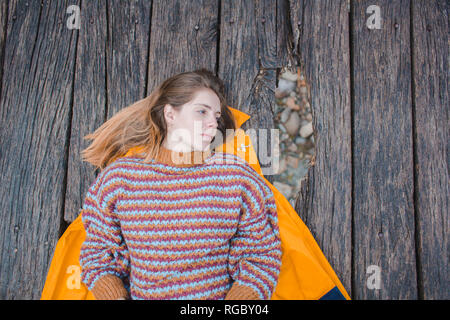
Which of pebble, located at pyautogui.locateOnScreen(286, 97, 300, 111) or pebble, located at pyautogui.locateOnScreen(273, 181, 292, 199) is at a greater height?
pebble, located at pyautogui.locateOnScreen(286, 97, 300, 111)

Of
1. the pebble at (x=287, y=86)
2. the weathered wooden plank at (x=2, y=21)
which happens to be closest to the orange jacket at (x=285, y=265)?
the pebble at (x=287, y=86)

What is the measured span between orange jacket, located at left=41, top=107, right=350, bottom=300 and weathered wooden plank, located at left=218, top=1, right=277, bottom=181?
0.15 meters

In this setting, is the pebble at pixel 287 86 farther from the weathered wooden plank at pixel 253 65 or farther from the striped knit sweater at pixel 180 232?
the striped knit sweater at pixel 180 232

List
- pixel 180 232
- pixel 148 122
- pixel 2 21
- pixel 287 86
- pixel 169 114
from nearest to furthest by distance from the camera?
pixel 180 232
pixel 169 114
pixel 148 122
pixel 2 21
pixel 287 86

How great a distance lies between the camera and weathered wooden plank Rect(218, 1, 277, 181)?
1822mm

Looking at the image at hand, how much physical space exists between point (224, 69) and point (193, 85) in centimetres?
33

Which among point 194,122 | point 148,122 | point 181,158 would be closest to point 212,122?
point 194,122

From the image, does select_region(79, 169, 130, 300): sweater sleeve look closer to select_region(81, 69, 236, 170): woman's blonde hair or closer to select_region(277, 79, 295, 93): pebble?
select_region(81, 69, 236, 170): woman's blonde hair

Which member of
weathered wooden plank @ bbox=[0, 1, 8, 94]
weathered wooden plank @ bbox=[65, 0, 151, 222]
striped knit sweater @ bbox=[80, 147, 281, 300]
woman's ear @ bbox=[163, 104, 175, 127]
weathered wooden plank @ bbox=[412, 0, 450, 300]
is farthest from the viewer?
weathered wooden plank @ bbox=[0, 1, 8, 94]

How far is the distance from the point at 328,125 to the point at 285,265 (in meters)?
0.82

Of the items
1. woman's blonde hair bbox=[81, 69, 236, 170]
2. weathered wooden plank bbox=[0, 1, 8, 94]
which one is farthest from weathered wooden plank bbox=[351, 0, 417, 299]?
weathered wooden plank bbox=[0, 1, 8, 94]

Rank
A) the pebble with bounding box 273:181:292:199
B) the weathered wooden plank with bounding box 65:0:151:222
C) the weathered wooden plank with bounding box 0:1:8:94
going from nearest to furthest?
the weathered wooden plank with bounding box 65:0:151:222 < the weathered wooden plank with bounding box 0:1:8:94 < the pebble with bounding box 273:181:292:199

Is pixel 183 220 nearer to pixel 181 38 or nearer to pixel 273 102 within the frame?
pixel 273 102

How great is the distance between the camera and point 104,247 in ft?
5.03
